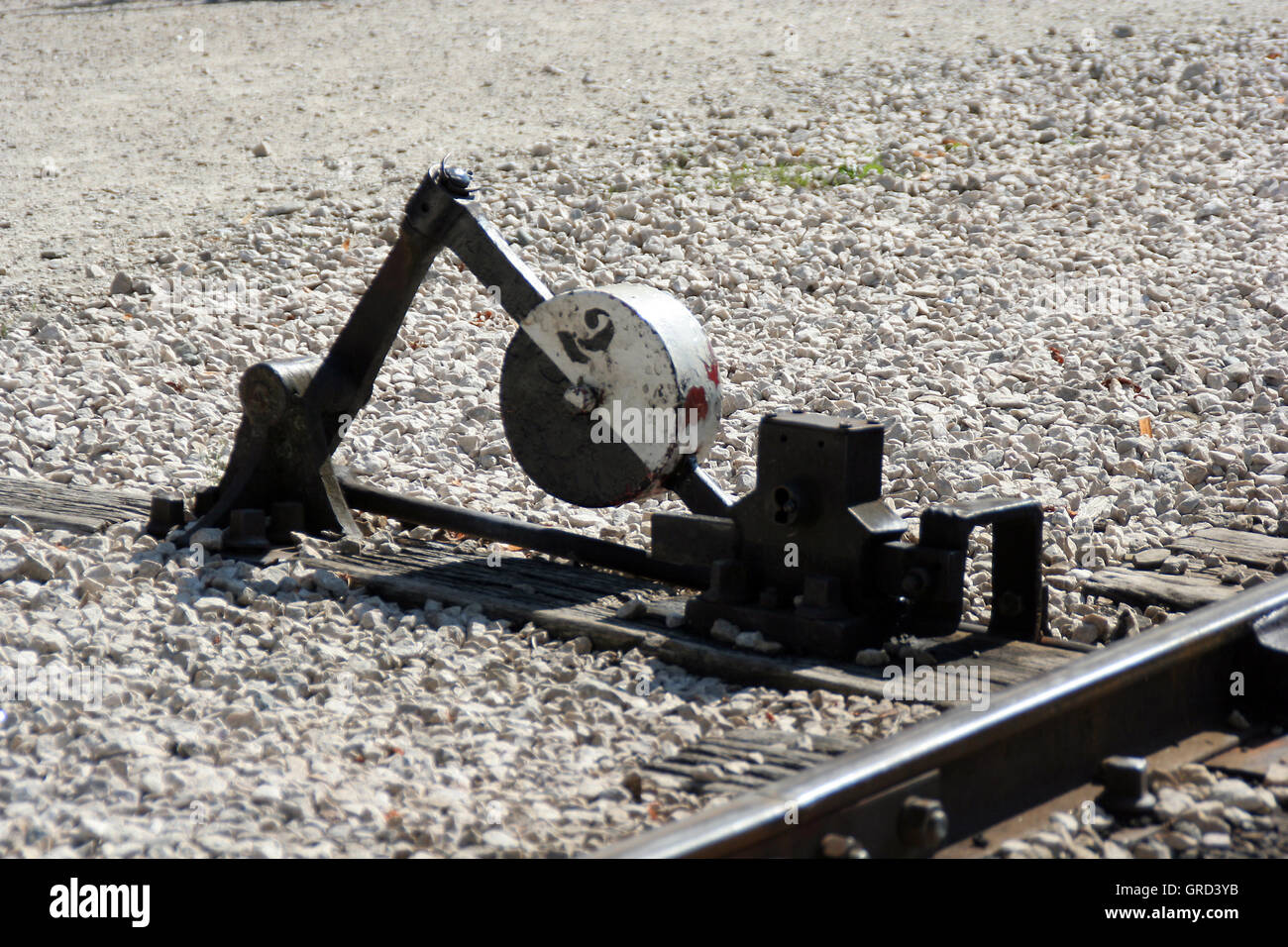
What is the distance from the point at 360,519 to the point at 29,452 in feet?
5.37

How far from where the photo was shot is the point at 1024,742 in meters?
2.92

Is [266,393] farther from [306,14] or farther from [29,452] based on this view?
[306,14]

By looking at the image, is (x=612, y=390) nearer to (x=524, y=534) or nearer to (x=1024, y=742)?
(x=524, y=534)

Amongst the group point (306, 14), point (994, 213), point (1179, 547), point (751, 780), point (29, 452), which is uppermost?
point (306, 14)

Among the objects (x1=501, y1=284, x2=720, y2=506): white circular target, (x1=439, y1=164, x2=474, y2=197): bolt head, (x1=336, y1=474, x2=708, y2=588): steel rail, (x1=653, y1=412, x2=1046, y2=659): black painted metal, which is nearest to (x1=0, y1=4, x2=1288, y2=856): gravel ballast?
(x1=653, y1=412, x2=1046, y2=659): black painted metal

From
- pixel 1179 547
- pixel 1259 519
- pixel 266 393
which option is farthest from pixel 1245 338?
pixel 266 393

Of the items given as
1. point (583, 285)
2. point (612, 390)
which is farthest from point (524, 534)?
point (583, 285)

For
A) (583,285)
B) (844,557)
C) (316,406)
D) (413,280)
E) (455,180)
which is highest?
(583,285)

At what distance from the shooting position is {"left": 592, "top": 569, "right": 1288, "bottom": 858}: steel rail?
2389 millimetres

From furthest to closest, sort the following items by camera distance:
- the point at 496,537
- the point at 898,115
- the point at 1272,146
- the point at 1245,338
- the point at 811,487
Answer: the point at 898,115 → the point at 1272,146 → the point at 1245,338 → the point at 496,537 → the point at 811,487

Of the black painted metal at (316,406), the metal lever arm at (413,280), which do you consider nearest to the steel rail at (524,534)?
the black painted metal at (316,406)

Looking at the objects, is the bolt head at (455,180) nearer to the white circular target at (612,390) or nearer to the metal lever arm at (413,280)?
the metal lever arm at (413,280)

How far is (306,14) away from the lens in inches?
589

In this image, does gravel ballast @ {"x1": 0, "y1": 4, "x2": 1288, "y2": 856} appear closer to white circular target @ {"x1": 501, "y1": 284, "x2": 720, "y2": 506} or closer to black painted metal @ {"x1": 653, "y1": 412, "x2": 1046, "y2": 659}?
black painted metal @ {"x1": 653, "y1": 412, "x2": 1046, "y2": 659}
